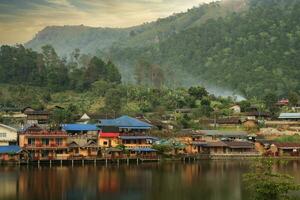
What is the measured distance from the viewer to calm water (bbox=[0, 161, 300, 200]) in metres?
33.3

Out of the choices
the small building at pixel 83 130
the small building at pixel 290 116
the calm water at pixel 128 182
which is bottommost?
the calm water at pixel 128 182

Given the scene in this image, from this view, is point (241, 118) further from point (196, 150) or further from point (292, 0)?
point (292, 0)

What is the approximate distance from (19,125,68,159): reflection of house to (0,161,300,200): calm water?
4.95 m

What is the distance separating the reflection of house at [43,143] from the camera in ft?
172

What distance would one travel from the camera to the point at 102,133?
57438 mm

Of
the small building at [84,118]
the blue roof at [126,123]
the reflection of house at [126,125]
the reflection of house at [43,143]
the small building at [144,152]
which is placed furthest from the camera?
the small building at [84,118]

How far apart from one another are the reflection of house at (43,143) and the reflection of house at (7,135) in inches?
57.9

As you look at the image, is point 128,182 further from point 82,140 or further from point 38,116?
point 38,116

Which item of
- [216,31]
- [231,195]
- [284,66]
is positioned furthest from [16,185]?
[216,31]

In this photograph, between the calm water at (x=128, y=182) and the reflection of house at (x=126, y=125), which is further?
the reflection of house at (x=126, y=125)

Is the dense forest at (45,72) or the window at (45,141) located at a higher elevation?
the dense forest at (45,72)

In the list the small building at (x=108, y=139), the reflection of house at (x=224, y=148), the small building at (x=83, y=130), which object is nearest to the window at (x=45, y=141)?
the small building at (x=83, y=130)

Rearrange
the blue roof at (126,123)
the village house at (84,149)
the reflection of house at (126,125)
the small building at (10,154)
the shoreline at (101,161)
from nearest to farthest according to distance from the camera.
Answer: the shoreline at (101,161) < the small building at (10,154) < the village house at (84,149) < the reflection of house at (126,125) < the blue roof at (126,123)

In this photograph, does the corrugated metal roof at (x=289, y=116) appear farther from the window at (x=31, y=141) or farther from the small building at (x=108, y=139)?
the window at (x=31, y=141)
